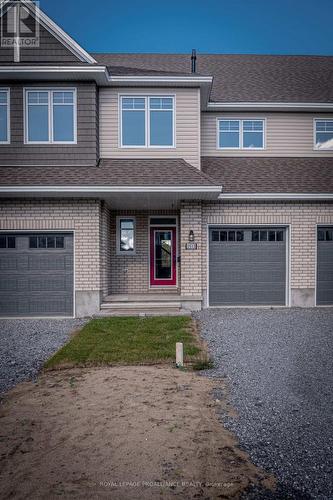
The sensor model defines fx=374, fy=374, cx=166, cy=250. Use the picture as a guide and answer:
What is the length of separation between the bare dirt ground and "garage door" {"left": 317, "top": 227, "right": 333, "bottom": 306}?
25.1 ft

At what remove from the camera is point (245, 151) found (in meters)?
13.2

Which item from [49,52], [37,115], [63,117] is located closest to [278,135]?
[63,117]

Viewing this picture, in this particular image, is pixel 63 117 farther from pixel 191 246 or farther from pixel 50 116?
pixel 191 246

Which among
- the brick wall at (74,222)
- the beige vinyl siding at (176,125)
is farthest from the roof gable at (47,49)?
the brick wall at (74,222)

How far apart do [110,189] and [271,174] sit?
214 inches

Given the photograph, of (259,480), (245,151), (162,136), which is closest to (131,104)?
(162,136)

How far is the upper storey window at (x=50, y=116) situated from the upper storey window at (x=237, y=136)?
207 inches

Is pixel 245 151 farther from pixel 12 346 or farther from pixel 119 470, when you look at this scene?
pixel 119 470

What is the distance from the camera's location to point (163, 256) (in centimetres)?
1298

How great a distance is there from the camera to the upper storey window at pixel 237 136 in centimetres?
1328

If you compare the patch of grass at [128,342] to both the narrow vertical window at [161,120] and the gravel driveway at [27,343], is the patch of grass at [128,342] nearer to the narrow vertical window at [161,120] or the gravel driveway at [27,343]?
the gravel driveway at [27,343]

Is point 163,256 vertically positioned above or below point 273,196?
below

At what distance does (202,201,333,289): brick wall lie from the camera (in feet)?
37.9

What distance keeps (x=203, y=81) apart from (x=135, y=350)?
8298 mm
